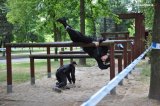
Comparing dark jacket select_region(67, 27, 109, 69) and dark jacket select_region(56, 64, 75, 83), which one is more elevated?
dark jacket select_region(67, 27, 109, 69)

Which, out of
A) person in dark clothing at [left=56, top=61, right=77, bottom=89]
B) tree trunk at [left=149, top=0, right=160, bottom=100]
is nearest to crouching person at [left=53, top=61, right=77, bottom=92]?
person in dark clothing at [left=56, top=61, right=77, bottom=89]

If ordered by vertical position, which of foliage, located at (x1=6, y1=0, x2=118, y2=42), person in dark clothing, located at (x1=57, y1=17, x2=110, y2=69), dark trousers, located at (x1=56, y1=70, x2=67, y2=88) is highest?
foliage, located at (x1=6, y1=0, x2=118, y2=42)

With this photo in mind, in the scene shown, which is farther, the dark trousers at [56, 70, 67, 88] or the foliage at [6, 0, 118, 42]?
the foliage at [6, 0, 118, 42]

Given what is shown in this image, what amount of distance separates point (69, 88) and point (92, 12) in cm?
1586

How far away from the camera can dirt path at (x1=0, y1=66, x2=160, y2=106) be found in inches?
313

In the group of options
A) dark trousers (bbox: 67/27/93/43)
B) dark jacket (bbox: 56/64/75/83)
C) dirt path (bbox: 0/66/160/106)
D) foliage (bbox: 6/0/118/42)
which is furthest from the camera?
foliage (bbox: 6/0/118/42)

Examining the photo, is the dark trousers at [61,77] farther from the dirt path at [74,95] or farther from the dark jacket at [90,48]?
the dark jacket at [90,48]

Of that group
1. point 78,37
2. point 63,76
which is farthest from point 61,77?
point 78,37

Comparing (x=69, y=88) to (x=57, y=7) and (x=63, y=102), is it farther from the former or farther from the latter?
(x=57, y=7)

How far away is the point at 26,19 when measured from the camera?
3491 centimetres

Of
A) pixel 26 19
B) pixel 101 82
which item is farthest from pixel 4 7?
pixel 101 82

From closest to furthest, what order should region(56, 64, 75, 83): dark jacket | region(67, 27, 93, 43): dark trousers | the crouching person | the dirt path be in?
the dirt path
region(67, 27, 93, 43): dark trousers
the crouching person
region(56, 64, 75, 83): dark jacket

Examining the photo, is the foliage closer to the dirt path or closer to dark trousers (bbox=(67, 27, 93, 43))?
the dirt path

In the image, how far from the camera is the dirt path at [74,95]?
26.1ft
